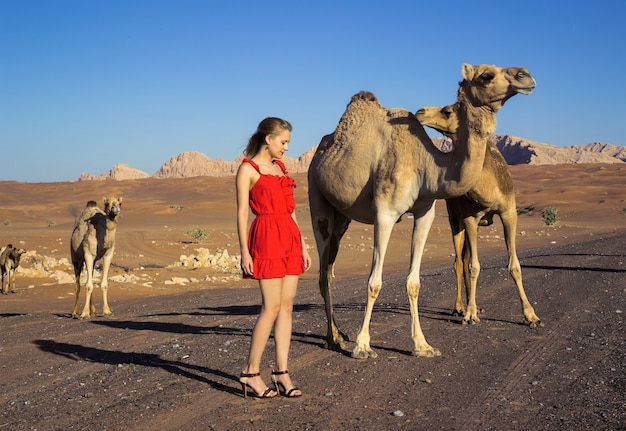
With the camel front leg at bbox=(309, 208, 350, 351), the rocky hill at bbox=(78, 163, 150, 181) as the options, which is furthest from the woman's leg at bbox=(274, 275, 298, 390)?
the rocky hill at bbox=(78, 163, 150, 181)

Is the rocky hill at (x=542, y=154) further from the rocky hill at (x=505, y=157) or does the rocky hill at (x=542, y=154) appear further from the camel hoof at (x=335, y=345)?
the camel hoof at (x=335, y=345)

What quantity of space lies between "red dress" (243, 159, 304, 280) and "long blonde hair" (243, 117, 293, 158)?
0.40 feet

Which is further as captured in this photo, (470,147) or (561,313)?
(561,313)

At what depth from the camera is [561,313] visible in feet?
33.5

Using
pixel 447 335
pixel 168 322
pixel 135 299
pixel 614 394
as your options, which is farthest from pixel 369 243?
pixel 614 394

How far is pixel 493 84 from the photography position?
7426 millimetres

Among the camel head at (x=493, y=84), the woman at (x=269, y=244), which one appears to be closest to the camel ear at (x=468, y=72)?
the camel head at (x=493, y=84)

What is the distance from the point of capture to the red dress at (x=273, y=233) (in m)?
6.02

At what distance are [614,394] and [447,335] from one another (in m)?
3.08

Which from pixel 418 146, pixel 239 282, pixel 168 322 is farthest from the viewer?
pixel 239 282

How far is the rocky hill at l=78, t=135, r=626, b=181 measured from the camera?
15762 centimetres

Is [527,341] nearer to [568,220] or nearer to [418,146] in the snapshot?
[418,146]

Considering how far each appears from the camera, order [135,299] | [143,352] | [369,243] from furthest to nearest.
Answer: [369,243] → [135,299] → [143,352]

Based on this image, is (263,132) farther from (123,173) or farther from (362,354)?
(123,173)
